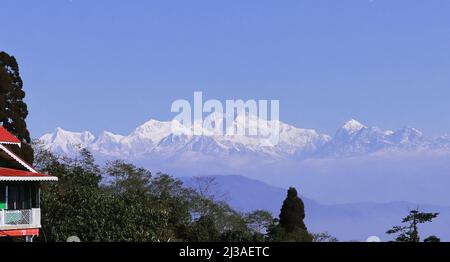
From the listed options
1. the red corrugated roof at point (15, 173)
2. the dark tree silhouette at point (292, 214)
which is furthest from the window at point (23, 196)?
the dark tree silhouette at point (292, 214)

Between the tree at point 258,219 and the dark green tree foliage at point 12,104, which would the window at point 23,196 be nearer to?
the dark green tree foliage at point 12,104

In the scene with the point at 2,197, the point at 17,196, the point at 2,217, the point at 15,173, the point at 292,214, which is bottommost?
the point at 2,217

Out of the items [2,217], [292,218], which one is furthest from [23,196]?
[292,218]

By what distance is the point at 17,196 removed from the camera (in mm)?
40812

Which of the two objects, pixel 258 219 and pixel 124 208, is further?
pixel 258 219

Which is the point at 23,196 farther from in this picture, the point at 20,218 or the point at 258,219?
the point at 258,219

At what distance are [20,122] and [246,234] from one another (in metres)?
A: 15.9

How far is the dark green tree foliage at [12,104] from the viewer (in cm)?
5094

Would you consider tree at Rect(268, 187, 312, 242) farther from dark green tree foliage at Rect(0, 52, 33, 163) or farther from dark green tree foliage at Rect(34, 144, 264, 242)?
dark green tree foliage at Rect(0, 52, 33, 163)

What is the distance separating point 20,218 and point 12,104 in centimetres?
1377

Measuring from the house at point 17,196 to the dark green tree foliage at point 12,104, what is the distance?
27.9 ft

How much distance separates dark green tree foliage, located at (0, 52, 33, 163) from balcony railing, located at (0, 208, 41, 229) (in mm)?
10186
